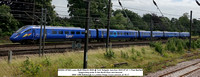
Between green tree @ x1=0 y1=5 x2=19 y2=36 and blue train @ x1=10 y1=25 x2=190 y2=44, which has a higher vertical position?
green tree @ x1=0 y1=5 x2=19 y2=36

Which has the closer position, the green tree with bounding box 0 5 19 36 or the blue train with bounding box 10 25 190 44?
the blue train with bounding box 10 25 190 44

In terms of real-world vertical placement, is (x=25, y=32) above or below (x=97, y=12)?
below

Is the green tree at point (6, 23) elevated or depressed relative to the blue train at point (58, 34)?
elevated

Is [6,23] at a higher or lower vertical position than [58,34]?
higher

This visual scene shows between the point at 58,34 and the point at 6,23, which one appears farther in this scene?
the point at 6,23

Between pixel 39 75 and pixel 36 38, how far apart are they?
52.6ft

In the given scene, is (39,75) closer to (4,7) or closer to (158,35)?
(4,7)

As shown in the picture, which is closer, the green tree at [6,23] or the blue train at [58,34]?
the blue train at [58,34]

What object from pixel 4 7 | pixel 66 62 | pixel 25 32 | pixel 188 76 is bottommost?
pixel 188 76

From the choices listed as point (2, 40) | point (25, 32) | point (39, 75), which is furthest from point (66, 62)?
point (2, 40)

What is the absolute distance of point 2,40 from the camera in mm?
31453

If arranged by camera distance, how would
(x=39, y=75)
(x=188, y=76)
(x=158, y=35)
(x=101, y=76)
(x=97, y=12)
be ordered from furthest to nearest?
(x=97, y=12), (x=158, y=35), (x=188, y=76), (x=101, y=76), (x=39, y=75)

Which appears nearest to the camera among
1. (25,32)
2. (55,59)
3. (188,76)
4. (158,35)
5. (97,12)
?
(188,76)

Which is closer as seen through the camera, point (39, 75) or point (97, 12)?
point (39, 75)
